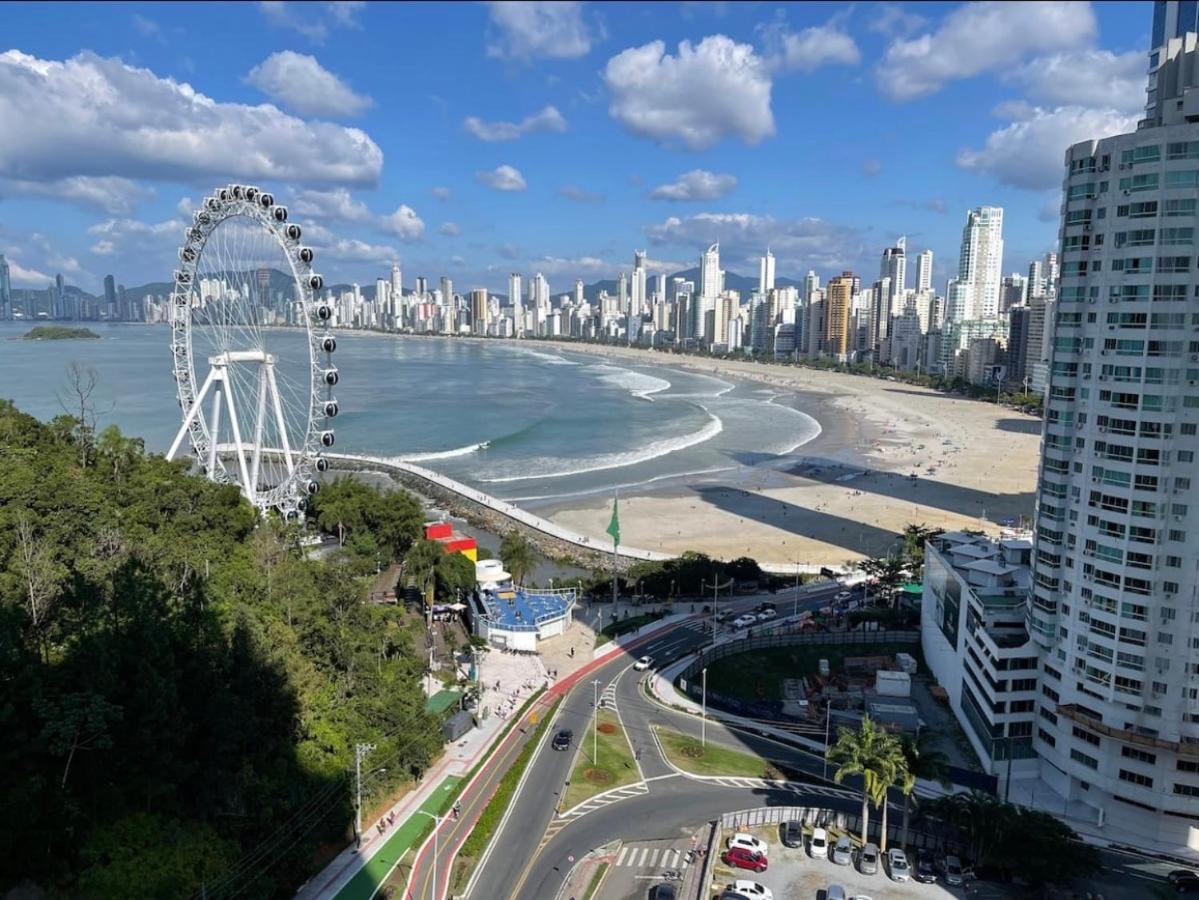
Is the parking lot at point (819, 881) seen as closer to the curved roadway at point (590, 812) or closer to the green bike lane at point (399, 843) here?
the curved roadway at point (590, 812)

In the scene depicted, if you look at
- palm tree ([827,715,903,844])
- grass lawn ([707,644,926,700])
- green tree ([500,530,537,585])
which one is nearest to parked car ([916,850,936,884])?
palm tree ([827,715,903,844])

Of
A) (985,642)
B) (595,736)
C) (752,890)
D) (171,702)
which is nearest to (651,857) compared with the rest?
(752,890)

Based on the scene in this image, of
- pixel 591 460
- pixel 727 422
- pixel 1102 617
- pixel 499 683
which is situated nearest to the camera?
pixel 1102 617

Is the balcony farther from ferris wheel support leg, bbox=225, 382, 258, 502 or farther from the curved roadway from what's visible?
ferris wheel support leg, bbox=225, 382, 258, 502

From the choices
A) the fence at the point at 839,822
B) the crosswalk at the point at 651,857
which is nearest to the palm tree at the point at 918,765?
the fence at the point at 839,822

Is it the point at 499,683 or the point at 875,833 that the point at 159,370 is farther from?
the point at 875,833

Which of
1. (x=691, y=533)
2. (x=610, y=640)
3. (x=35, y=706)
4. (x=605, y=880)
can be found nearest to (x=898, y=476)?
(x=691, y=533)
